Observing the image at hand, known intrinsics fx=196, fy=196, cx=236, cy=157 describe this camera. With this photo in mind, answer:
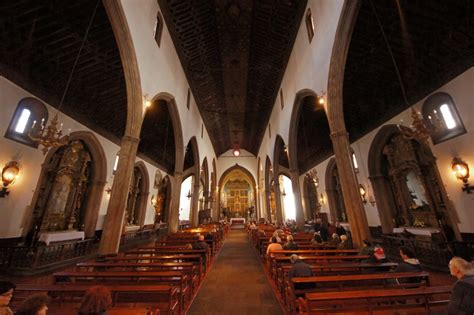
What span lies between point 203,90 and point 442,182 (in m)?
13.5

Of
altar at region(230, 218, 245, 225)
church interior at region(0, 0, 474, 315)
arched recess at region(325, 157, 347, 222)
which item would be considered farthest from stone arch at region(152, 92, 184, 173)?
altar at region(230, 218, 245, 225)

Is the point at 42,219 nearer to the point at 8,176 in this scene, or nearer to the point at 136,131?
the point at 8,176

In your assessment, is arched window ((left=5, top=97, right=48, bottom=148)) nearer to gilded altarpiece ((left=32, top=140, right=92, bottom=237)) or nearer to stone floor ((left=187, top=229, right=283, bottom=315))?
gilded altarpiece ((left=32, top=140, right=92, bottom=237))

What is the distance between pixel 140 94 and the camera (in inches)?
255

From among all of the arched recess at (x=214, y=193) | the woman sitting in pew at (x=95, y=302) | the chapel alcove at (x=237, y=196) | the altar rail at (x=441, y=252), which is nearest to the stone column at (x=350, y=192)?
the altar rail at (x=441, y=252)

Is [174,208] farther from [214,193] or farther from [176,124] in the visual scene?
[214,193]

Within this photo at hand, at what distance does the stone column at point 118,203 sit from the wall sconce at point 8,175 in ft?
9.90

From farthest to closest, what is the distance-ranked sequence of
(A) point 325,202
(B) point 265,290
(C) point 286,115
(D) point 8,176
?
(A) point 325,202
(C) point 286,115
(D) point 8,176
(B) point 265,290

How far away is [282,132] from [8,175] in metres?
12.2

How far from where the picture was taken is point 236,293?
4.16 m

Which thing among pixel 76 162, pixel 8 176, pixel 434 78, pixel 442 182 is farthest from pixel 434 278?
pixel 76 162

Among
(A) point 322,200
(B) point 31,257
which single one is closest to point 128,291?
(B) point 31,257

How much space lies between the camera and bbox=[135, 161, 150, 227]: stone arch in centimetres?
1346

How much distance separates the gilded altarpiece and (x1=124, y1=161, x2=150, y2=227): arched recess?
3591 millimetres
